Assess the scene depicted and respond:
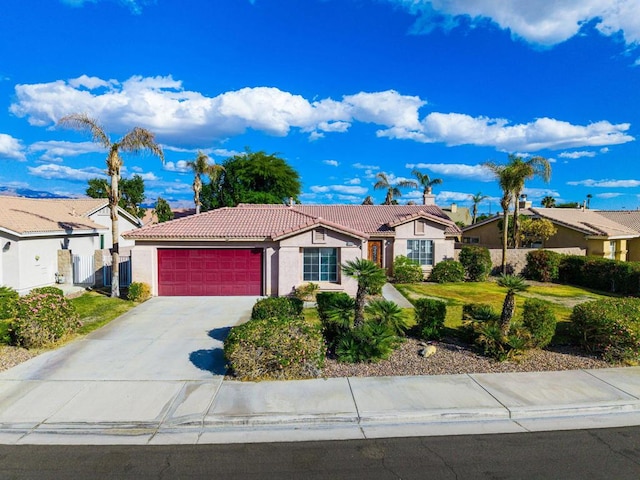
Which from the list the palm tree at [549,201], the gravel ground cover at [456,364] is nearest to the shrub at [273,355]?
the gravel ground cover at [456,364]

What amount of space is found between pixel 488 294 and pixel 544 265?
6943 mm

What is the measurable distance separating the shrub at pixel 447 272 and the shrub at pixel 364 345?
569 inches

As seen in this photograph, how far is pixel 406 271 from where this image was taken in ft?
76.3

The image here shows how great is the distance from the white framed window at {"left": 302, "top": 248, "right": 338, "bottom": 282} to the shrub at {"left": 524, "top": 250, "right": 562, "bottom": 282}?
46.4 feet

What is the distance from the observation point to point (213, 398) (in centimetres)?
796

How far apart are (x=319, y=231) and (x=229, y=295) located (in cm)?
507

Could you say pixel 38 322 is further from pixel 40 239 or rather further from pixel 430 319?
pixel 40 239

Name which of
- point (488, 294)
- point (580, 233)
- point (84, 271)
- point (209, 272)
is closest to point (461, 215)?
point (580, 233)

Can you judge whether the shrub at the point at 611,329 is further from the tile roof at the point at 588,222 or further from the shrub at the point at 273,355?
the tile roof at the point at 588,222

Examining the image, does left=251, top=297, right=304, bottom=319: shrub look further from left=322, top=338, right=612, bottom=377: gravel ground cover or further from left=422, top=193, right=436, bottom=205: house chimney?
left=422, top=193, right=436, bottom=205: house chimney

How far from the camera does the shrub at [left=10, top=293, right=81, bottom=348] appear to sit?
35.0ft

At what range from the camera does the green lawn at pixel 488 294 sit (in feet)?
57.1

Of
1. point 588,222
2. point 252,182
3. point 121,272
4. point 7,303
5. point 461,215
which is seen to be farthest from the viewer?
point 461,215

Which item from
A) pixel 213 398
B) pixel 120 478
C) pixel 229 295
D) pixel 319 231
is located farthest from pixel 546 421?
pixel 229 295
